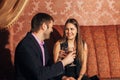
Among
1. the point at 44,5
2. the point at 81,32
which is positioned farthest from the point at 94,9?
the point at 44,5

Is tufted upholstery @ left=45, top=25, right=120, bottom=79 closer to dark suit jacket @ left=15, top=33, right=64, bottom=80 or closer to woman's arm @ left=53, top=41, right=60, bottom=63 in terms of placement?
woman's arm @ left=53, top=41, right=60, bottom=63

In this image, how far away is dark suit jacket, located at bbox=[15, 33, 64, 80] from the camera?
6.86ft

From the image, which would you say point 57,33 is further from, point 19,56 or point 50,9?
point 19,56

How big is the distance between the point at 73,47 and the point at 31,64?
894mm

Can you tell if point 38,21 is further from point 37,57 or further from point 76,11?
point 76,11

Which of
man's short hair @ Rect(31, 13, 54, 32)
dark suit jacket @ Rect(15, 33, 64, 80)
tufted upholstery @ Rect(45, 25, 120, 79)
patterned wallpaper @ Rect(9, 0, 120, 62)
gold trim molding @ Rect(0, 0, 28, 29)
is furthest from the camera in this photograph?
patterned wallpaper @ Rect(9, 0, 120, 62)

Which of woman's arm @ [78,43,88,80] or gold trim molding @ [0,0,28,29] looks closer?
gold trim molding @ [0,0,28,29]

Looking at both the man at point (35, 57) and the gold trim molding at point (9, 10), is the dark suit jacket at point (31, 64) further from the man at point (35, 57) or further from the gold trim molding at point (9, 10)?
the gold trim molding at point (9, 10)

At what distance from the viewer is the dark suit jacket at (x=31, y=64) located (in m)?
2.09

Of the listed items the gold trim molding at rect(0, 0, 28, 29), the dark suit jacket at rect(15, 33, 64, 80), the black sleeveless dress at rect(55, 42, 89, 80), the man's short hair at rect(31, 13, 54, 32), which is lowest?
the black sleeveless dress at rect(55, 42, 89, 80)

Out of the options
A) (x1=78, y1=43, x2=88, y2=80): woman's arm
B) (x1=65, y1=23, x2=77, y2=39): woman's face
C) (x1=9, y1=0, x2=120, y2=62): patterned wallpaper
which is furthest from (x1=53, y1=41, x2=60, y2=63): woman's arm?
(x1=9, y1=0, x2=120, y2=62): patterned wallpaper

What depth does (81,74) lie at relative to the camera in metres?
2.80

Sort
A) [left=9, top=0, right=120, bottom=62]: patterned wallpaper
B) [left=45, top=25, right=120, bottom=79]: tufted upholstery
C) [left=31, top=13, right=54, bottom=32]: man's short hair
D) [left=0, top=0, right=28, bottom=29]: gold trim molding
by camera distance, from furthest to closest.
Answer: [left=9, top=0, right=120, bottom=62]: patterned wallpaper < [left=45, top=25, right=120, bottom=79]: tufted upholstery < [left=0, top=0, right=28, bottom=29]: gold trim molding < [left=31, top=13, right=54, bottom=32]: man's short hair

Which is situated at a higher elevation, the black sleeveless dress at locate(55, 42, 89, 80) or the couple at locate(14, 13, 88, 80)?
the couple at locate(14, 13, 88, 80)
